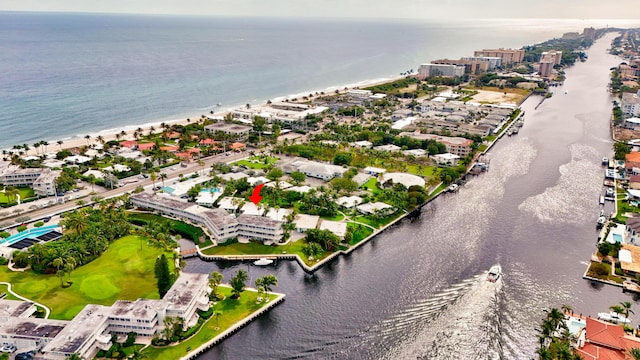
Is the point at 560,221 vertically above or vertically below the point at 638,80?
below

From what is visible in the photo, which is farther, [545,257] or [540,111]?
[540,111]

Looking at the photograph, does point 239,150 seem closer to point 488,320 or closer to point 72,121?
point 72,121

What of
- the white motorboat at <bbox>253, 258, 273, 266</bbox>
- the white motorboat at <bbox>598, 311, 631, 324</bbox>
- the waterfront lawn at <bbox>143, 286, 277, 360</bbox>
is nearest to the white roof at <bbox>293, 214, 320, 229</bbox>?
the white motorboat at <bbox>253, 258, 273, 266</bbox>

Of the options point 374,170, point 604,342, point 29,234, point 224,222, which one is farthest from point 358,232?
point 29,234

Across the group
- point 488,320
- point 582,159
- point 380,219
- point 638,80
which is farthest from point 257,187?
point 638,80

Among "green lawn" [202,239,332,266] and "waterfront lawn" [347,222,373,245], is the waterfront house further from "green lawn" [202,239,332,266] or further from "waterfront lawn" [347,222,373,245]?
"waterfront lawn" [347,222,373,245]

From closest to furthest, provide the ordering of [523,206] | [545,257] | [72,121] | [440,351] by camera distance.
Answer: [440,351]
[545,257]
[523,206]
[72,121]
